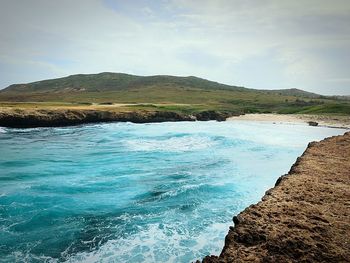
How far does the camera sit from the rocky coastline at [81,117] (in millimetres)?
38550

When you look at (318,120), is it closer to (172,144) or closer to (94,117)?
(172,144)

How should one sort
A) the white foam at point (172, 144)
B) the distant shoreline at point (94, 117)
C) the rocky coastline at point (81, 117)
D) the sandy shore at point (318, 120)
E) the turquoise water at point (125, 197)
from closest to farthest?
the turquoise water at point (125, 197), the white foam at point (172, 144), the rocky coastline at point (81, 117), the distant shoreline at point (94, 117), the sandy shore at point (318, 120)

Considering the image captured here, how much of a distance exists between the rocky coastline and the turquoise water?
12158 millimetres

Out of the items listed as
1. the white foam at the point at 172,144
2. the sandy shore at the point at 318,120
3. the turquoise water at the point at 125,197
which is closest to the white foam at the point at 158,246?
the turquoise water at the point at 125,197

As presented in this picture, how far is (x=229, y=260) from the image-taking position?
4449 millimetres

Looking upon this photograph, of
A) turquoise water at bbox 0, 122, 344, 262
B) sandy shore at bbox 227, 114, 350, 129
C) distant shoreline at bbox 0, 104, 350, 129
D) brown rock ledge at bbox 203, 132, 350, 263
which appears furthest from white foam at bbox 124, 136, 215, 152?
sandy shore at bbox 227, 114, 350, 129

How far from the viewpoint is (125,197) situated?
13.2 metres

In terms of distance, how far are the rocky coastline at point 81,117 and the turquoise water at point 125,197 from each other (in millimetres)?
12158

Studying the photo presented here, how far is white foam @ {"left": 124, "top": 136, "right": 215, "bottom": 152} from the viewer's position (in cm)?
2625

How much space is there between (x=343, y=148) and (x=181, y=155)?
43.1ft

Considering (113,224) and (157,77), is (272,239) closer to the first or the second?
(113,224)

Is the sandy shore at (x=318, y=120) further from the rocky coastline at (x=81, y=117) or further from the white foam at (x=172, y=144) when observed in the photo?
the white foam at (x=172, y=144)

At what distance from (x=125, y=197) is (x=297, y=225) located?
8989 mm

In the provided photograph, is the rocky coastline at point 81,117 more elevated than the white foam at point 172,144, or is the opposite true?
the rocky coastline at point 81,117
